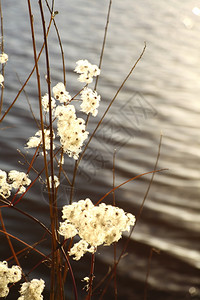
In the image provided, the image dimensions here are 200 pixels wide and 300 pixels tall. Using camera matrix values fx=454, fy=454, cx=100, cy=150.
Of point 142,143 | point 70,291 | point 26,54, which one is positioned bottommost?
point 70,291

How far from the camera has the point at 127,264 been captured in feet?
5.97

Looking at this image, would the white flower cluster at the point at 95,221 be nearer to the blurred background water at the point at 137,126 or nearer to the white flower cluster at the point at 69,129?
the white flower cluster at the point at 69,129

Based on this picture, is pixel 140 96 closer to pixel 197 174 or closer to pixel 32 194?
pixel 197 174

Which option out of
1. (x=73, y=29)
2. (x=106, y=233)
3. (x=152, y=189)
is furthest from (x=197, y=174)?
(x=73, y=29)

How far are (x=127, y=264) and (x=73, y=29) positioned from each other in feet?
10.9

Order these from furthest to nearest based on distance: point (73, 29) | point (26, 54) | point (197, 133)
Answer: point (73, 29) < point (26, 54) < point (197, 133)

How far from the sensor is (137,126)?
3.02 metres

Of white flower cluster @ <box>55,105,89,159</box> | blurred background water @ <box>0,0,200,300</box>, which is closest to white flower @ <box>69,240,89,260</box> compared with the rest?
white flower cluster @ <box>55,105,89,159</box>

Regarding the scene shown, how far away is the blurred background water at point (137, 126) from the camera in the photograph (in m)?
1.86

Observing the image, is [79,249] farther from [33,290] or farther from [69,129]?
[69,129]

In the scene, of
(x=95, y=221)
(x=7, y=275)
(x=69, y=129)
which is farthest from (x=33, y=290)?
(x=69, y=129)

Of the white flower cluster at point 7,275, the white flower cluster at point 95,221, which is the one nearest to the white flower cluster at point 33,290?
the white flower cluster at point 7,275

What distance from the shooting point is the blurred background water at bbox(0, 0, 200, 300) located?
73.4 inches

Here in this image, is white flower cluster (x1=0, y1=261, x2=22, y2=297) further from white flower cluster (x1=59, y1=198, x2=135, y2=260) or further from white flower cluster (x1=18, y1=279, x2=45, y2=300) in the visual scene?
white flower cluster (x1=59, y1=198, x2=135, y2=260)
